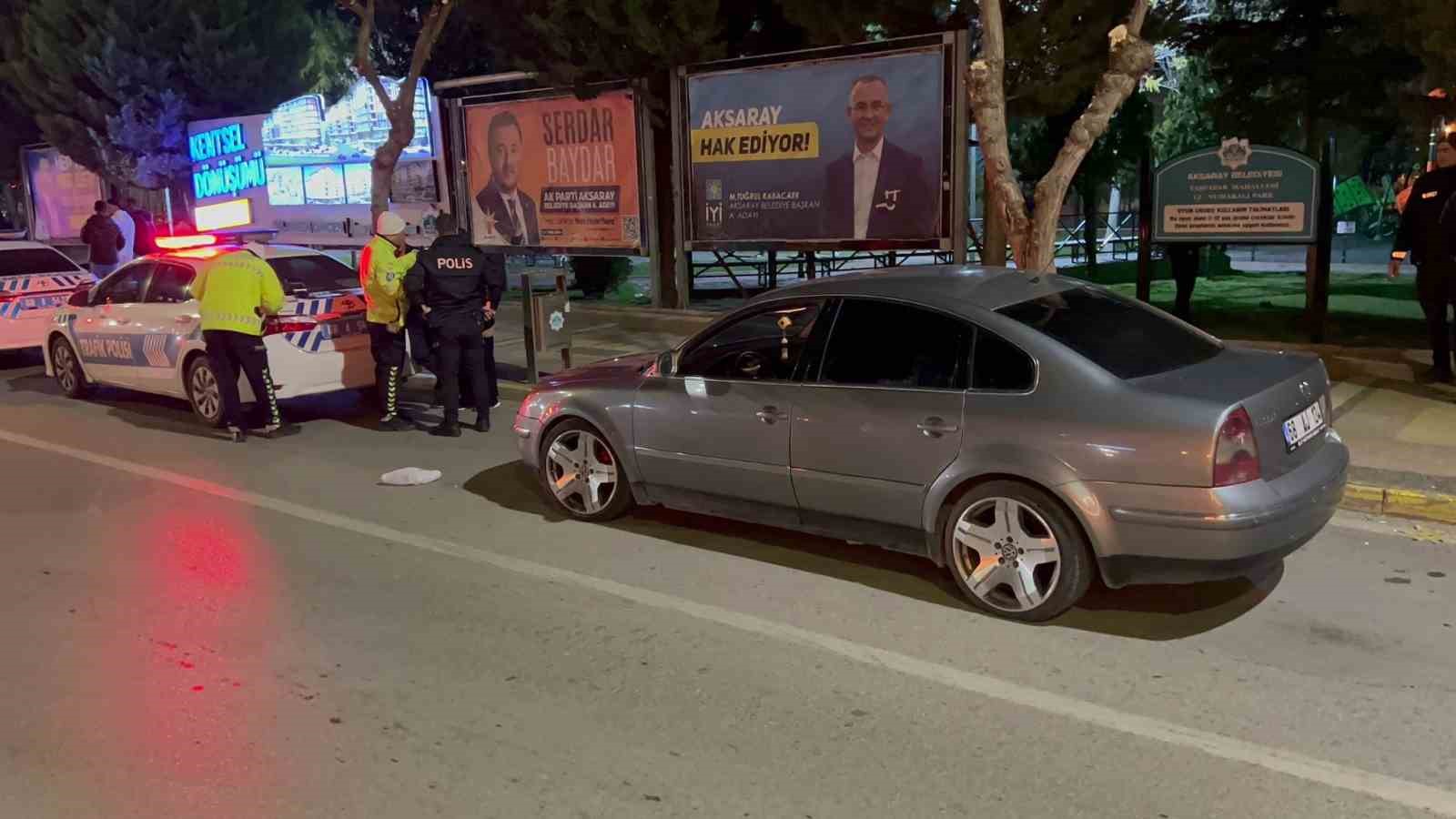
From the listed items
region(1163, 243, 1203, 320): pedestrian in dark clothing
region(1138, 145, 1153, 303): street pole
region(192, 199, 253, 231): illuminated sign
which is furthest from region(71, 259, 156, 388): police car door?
region(1163, 243, 1203, 320): pedestrian in dark clothing

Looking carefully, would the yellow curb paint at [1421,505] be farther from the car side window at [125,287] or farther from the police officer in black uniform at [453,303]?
the car side window at [125,287]

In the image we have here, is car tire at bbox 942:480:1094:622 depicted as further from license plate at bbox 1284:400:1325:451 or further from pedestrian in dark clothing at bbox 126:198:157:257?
pedestrian in dark clothing at bbox 126:198:157:257

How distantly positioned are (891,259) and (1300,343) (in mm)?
8124

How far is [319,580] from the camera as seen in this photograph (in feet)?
19.2

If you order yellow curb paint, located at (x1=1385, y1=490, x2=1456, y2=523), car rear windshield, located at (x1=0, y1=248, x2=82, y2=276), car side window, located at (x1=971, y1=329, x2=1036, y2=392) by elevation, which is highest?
car rear windshield, located at (x1=0, y1=248, x2=82, y2=276)

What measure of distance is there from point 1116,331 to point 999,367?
0.68 m

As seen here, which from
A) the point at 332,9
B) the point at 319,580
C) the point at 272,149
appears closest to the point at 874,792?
the point at 319,580

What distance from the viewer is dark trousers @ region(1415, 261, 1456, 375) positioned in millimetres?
8844

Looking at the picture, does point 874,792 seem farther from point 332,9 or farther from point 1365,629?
point 332,9

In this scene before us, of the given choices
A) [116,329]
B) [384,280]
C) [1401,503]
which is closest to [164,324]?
[116,329]

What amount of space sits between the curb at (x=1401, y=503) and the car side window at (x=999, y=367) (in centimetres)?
264

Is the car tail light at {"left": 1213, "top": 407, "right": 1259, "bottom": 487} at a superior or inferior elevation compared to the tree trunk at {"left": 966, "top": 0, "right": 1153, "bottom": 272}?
inferior

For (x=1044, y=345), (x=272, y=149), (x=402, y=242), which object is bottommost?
(x=1044, y=345)

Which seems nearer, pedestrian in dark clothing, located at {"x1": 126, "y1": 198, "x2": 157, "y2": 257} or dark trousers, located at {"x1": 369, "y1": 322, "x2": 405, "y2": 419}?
dark trousers, located at {"x1": 369, "y1": 322, "x2": 405, "y2": 419}
